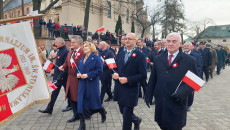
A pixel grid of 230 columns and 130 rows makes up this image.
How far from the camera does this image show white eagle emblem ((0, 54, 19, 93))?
2.48 m

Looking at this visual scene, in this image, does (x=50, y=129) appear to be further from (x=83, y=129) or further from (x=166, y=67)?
(x=166, y=67)

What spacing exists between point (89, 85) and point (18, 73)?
4.99 ft

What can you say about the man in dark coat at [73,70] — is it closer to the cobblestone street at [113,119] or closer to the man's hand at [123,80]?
the cobblestone street at [113,119]

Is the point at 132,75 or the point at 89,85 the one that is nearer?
the point at 132,75

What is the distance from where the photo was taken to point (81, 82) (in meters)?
3.74

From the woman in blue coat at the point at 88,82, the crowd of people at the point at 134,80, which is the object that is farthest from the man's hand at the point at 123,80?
the woman in blue coat at the point at 88,82

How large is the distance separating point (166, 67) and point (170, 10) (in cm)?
3188

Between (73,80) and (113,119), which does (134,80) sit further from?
(113,119)

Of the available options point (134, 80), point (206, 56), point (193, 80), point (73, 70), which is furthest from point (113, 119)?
point (206, 56)

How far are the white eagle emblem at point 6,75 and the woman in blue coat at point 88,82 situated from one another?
1.33 meters

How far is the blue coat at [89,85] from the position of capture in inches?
145

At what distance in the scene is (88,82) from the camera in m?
3.75

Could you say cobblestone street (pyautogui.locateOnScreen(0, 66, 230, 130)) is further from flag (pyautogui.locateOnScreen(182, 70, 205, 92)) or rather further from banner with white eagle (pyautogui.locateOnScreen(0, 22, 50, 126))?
flag (pyautogui.locateOnScreen(182, 70, 205, 92))

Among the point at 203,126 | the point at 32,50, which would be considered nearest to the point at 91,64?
the point at 32,50
